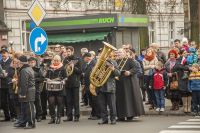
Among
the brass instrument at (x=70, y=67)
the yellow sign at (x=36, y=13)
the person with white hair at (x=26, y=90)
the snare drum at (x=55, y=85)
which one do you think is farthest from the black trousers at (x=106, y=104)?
the yellow sign at (x=36, y=13)

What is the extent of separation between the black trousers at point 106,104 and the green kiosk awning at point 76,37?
10650 millimetres

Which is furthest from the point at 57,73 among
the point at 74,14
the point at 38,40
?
the point at 74,14

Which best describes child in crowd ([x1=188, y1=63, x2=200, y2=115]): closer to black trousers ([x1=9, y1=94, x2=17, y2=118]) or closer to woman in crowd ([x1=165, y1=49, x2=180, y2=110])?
woman in crowd ([x1=165, y1=49, x2=180, y2=110])

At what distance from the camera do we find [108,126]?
16719mm

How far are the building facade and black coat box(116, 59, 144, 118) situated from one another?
17.0 m

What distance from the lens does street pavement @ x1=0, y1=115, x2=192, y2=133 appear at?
15887mm

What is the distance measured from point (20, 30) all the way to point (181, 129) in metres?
26.1

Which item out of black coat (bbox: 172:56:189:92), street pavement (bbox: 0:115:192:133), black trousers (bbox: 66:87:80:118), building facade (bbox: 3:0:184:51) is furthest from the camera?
building facade (bbox: 3:0:184:51)

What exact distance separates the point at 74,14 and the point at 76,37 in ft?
51.5

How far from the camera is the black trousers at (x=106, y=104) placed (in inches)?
675

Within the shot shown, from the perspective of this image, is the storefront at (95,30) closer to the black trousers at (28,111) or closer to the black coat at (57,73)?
the black coat at (57,73)

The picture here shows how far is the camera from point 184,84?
18.9 m

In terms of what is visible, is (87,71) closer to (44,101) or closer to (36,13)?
(44,101)

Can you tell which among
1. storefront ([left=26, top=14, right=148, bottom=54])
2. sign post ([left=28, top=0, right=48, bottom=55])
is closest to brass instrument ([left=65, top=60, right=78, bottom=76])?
sign post ([left=28, top=0, right=48, bottom=55])
